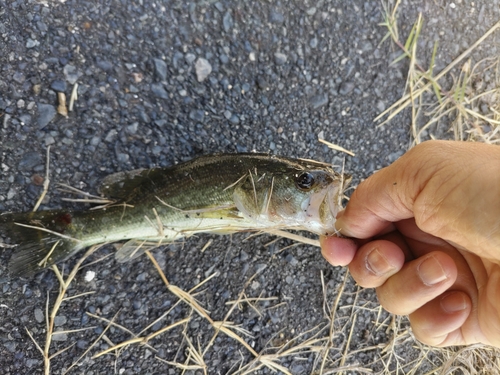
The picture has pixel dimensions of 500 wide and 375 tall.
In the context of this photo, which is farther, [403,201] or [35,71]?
[35,71]

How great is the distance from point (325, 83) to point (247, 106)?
748 millimetres

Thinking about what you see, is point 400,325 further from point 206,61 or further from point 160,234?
point 206,61

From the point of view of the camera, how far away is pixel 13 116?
2711 millimetres

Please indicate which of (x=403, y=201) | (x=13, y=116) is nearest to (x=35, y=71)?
(x=13, y=116)

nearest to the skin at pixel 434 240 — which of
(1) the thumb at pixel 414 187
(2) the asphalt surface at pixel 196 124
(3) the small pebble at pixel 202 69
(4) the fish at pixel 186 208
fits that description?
(1) the thumb at pixel 414 187

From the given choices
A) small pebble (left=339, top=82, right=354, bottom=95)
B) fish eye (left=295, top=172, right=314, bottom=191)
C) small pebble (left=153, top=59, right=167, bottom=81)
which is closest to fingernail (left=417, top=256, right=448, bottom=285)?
fish eye (left=295, top=172, right=314, bottom=191)

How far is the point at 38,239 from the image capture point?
8.61ft

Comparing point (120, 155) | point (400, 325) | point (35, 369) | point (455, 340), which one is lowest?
point (400, 325)

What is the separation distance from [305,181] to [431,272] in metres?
0.89

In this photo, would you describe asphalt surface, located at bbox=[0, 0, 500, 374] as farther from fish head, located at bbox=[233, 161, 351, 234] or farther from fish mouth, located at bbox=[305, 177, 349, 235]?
fish mouth, located at bbox=[305, 177, 349, 235]

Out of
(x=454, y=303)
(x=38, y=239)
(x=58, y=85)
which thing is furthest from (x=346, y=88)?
(x=38, y=239)

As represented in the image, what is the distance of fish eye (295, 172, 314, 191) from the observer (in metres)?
2.25

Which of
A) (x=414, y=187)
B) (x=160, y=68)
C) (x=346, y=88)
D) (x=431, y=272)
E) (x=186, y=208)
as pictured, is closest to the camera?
(x=414, y=187)

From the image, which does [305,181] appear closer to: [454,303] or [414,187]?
[414,187]
